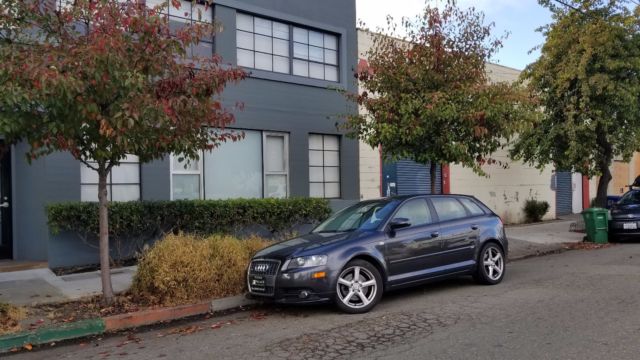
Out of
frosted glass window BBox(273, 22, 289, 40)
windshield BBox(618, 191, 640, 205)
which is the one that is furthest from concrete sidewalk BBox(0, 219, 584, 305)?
frosted glass window BBox(273, 22, 289, 40)

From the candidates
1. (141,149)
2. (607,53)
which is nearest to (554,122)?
(607,53)

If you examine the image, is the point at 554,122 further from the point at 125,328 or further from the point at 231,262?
the point at 125,328

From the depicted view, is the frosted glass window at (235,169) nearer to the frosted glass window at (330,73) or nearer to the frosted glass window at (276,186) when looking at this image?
the frosted glass window at (276,186)

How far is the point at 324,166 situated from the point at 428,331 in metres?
8.80

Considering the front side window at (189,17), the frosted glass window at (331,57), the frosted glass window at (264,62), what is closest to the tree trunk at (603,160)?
the frosted glass window at (331,57)

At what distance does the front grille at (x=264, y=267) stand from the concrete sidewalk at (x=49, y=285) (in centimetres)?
237

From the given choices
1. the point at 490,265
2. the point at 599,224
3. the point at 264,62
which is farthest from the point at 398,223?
the point at 599,224

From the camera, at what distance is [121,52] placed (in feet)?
21.8

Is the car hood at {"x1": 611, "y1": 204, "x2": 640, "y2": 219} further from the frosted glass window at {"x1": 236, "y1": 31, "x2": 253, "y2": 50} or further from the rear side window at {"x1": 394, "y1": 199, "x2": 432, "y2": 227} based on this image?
the frosted glass window at {"x1": 236, "y1": 31, "x2": 253, "y2": 50}

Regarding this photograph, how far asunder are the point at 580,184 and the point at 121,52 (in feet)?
76.8

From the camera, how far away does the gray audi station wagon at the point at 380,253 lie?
278 inches

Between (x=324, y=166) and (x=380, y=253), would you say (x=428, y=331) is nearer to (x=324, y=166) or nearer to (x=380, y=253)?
(x=380, y=253)

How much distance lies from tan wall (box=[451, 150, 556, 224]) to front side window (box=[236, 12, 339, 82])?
6.21 m

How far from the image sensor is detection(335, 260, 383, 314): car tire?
711cm
